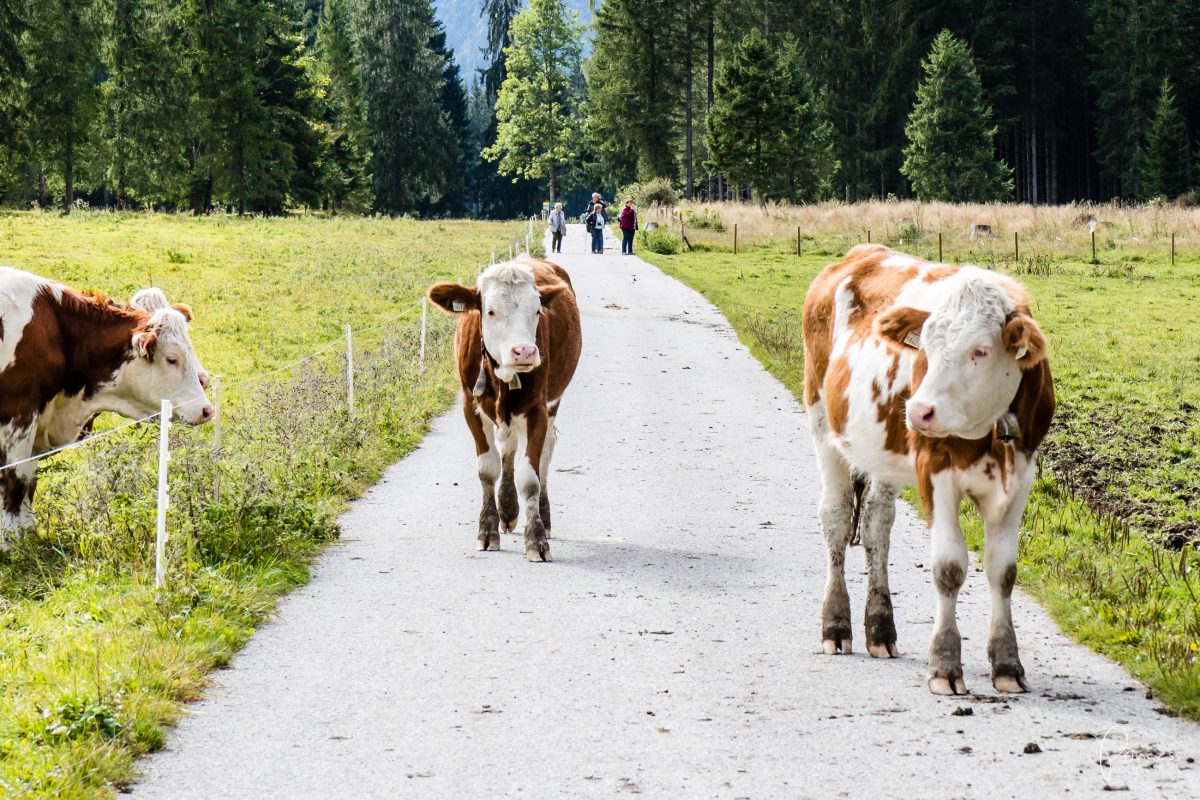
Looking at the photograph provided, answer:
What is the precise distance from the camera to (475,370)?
10.1 meters

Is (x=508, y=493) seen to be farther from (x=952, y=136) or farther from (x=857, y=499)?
(x=952, y=136)

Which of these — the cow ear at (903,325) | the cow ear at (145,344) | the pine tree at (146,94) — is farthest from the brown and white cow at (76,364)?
the pine tree at (146,94)

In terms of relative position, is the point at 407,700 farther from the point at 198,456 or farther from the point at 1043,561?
the point at 1043,561

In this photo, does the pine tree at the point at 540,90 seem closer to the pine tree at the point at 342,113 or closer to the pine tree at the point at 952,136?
the pine tree at the point at 342,113

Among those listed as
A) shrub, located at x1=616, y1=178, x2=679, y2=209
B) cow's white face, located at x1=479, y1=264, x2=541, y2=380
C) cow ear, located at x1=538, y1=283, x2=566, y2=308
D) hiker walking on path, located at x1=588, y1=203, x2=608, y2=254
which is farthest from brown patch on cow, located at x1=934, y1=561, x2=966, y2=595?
shrub, located at x1=616, y1=178, x2=679, y2=209

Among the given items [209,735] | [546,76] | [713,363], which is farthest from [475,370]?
[546,76]

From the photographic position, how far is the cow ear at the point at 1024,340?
5.96 metres

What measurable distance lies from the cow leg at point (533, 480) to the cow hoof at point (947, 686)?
143 inches

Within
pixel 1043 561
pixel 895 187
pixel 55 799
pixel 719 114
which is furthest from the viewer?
pixel 895 187

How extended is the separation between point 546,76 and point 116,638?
8959 cm

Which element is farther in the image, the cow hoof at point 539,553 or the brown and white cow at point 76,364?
the brown and white cow at point 76,364

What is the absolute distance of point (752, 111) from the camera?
63719 millimetres

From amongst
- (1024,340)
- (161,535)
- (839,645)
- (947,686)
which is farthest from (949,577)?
(161,535)

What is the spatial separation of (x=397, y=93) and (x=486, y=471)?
84713 mm
